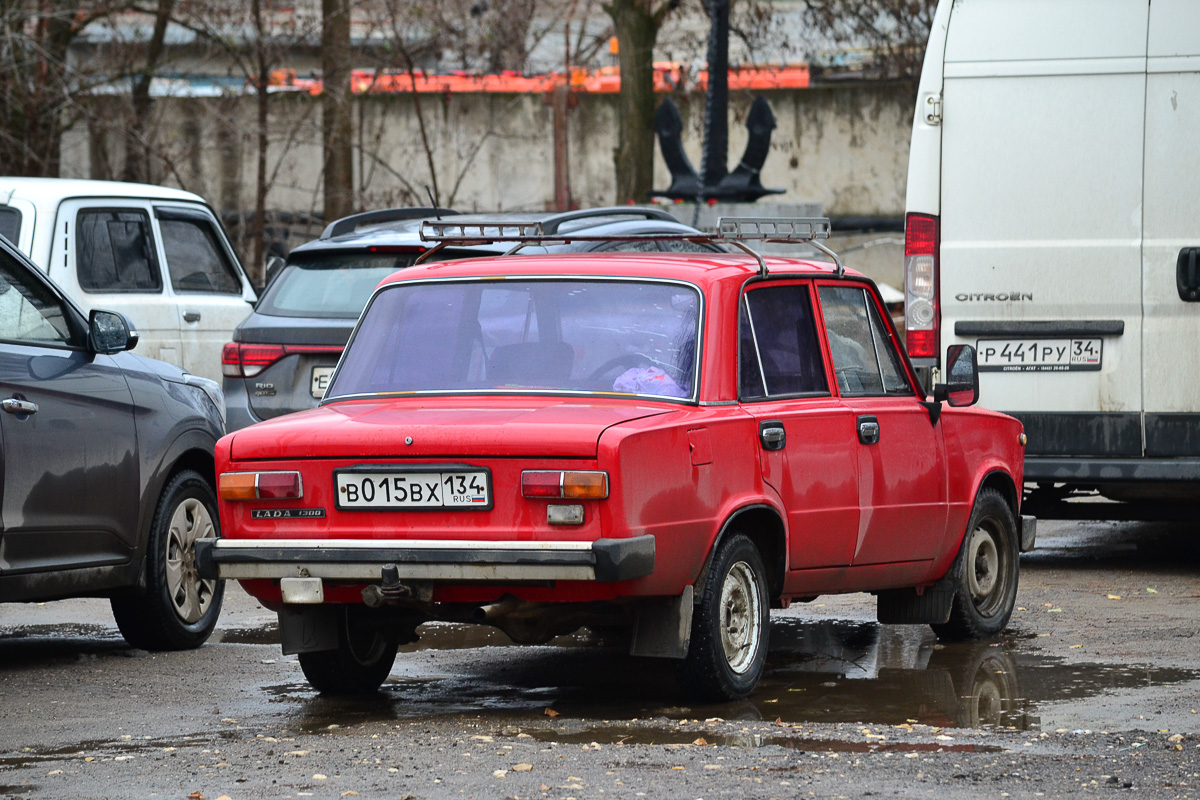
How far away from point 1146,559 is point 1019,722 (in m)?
4.99

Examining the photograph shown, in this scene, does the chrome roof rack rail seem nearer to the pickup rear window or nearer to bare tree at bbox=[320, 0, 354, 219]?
the pickup rear window

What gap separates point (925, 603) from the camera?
8031mm

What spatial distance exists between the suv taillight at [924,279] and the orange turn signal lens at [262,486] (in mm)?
4501

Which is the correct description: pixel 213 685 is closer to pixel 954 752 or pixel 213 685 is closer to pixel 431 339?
pixel 431 339

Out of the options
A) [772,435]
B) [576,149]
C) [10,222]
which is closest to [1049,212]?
[772,435]

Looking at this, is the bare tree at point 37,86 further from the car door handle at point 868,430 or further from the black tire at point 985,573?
the car door handle at point 868,430

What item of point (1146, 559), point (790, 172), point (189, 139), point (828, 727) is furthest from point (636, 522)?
point (790, 172)

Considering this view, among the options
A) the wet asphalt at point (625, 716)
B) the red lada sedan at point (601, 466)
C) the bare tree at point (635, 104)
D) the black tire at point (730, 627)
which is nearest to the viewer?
the wet asphalt at point (625, 716)

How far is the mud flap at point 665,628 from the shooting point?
6.30m

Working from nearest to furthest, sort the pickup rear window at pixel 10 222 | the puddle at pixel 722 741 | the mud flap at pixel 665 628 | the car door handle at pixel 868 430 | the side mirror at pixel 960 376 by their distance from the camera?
the puddle at pixel 722 741 → the mud flap at pixel 665 628 → the car door handle at pixel 868 430 → the side mirror at pixel 960 376 → the pickup rear window at pixel 10 222

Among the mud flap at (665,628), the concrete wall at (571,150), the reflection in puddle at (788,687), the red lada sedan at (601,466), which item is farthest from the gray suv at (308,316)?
the concrete wall at (571,150)

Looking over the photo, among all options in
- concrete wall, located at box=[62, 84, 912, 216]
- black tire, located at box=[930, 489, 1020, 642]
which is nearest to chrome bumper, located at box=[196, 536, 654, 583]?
black tire, located at box=[930, 489, 1020, 642]

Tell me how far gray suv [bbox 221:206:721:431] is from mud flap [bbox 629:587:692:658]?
4996 mm

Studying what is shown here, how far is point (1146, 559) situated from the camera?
10977 millimetres
